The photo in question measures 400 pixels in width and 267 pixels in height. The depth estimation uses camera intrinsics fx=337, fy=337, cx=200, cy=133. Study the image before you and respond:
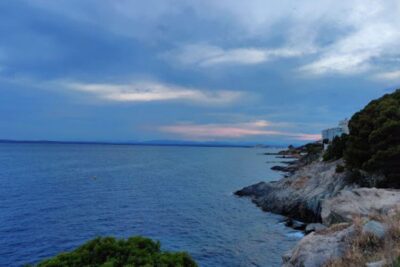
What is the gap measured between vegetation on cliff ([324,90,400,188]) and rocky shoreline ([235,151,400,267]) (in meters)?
2.63

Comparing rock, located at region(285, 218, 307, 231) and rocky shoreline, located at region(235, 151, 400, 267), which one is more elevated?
rocky shoreline, located at region(235, 151, 400, 267)

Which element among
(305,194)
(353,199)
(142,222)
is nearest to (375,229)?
(353,199)

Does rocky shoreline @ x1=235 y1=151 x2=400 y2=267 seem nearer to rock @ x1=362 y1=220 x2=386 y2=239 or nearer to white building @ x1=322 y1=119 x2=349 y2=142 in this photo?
rock @ x1=362 y1=220 x2=386 y2=239

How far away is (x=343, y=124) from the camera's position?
8625 cm

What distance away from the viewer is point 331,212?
19.3 metres

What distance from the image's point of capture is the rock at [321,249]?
10711 mm

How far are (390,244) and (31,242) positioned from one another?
26184 millimetres

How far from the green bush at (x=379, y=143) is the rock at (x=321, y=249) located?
20.6m

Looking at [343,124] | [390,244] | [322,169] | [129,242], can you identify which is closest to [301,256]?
[390,244]

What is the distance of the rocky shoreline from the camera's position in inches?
415

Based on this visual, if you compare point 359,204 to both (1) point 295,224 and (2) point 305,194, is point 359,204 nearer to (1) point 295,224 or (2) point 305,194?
(1) point 295,224

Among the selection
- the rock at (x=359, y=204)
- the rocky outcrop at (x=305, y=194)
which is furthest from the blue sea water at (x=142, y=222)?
the rock at (x=359, y=204)

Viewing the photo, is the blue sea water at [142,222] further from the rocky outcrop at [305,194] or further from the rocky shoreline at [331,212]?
the rocky shoreline at [331,212]

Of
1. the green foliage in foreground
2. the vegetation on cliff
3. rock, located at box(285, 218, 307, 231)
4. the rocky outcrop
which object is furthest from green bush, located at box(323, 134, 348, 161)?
the green foliage in foreground
